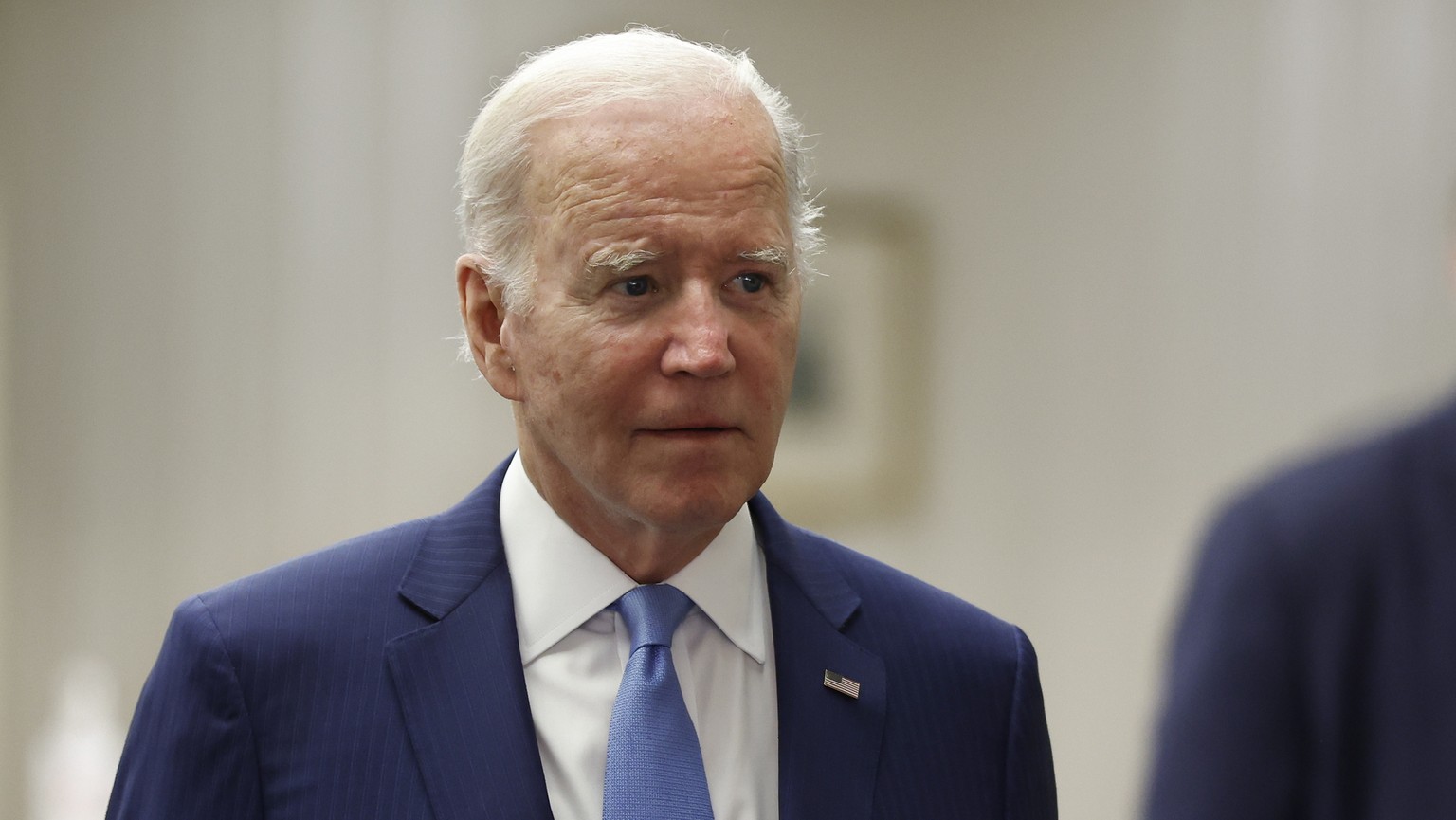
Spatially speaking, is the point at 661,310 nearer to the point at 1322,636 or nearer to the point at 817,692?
the point at 817,692

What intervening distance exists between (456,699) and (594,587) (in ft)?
0.58

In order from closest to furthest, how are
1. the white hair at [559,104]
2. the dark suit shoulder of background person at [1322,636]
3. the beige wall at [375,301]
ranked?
the dark suit shoulder of background person at [1322,636] → the white hair at [559,104] → the beige wall at [375,301]

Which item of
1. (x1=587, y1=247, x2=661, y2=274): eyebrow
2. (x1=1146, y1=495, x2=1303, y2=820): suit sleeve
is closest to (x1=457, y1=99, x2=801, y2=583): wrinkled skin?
(x1=587, y1=247, x2=661, y2=274): eyebrow

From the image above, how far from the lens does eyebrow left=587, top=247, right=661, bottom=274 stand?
1.46 m

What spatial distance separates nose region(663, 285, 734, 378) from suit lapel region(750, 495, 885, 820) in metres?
0.32

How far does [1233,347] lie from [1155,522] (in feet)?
1.44

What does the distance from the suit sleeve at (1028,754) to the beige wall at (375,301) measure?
190 centimetres

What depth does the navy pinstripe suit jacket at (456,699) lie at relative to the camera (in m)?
1.46

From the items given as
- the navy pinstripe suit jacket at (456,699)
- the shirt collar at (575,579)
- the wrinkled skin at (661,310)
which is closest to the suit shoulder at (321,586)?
the navy pinstripe suit jacket at (456,699)

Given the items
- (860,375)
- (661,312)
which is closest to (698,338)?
(661,312)

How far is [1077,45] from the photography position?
362 centimetres

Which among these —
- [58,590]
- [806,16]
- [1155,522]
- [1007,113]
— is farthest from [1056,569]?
[58,590]

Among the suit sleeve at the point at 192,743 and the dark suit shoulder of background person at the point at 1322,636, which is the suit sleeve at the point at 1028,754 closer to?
the suit sleeve at the point at 192,743

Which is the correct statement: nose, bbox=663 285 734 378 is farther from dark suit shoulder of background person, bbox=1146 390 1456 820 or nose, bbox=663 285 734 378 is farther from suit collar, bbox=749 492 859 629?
dark suit shoulder of background person, bbox=1146 390 1456 820
